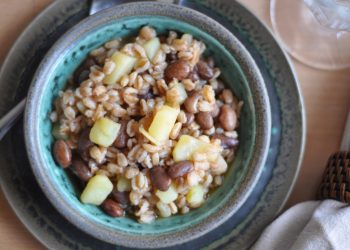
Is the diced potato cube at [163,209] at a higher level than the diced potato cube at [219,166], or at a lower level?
lower

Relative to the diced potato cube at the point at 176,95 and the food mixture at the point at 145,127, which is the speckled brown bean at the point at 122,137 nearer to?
the food mixture at the point at 145,127

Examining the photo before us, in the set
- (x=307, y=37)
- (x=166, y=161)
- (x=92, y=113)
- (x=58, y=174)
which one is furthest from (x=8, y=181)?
(x=307, y=37)

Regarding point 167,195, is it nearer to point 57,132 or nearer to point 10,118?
point 57,132

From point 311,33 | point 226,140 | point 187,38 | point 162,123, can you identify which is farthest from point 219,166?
point 311,33

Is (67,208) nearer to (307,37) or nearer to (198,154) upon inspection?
(198,154)

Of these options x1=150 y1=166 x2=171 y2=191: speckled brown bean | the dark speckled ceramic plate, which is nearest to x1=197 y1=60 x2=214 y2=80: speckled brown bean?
the dark speckled ceramic plate

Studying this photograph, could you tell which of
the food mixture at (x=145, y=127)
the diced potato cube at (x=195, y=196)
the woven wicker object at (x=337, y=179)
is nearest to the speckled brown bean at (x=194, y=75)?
the food mixture at (x=145, y=127)
